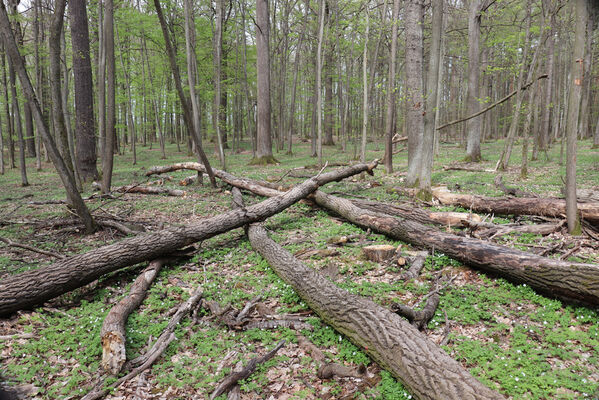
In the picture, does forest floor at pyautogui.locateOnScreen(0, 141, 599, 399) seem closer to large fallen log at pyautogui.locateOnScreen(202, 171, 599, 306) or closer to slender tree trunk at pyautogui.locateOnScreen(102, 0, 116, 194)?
large fallen log at pyautogui.locateOnScreen(202, 171, 599, 306)

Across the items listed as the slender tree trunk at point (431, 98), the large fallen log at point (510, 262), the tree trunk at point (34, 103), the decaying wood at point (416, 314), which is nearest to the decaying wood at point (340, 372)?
the decaying wood at point (416, 314)

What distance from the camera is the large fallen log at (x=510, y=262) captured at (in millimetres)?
3504

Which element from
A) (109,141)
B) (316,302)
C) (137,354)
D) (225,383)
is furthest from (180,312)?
(109,141)

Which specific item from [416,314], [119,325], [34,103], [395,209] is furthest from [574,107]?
[34,103]

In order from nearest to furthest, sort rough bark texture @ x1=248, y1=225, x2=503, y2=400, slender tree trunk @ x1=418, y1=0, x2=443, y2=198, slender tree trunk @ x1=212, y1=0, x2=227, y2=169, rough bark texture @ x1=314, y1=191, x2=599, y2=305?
rough bark texture @ x1=248, y1=225, x2=503, y2=400
rough bark texture @ x1=314, y1=191, x2=599, y2=305
slender tree trunk @ x1=418, y1=0, x2=443, y2=198
slender tree trunk @ x1=212, y1=0, x2=227, y2=169

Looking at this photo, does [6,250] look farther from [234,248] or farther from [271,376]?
[271,376]

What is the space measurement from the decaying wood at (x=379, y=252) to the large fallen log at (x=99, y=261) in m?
2.52

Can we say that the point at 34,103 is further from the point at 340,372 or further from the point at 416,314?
the point at 416,314

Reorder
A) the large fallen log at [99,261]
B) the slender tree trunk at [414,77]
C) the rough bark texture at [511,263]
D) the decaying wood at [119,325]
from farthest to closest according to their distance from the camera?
the slender tree trunk at [414,77] → the large fallen log at [99,261] → the rough bark texture at [511,263] → the decaying wood at [119,325]

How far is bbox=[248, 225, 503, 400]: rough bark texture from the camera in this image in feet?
7.91

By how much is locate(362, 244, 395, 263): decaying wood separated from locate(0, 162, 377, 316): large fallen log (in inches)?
99.3

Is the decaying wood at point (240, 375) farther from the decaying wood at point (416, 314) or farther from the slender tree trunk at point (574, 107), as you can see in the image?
the slender tree trunk at point (574, 107)

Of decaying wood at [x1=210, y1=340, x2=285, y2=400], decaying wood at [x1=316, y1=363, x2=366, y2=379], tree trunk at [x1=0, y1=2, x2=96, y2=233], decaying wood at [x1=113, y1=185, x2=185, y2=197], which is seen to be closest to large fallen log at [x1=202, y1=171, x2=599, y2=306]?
decaying wood at [x1=316, y1=363, x2=366, y2=379]

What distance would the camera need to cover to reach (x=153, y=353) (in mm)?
3301
